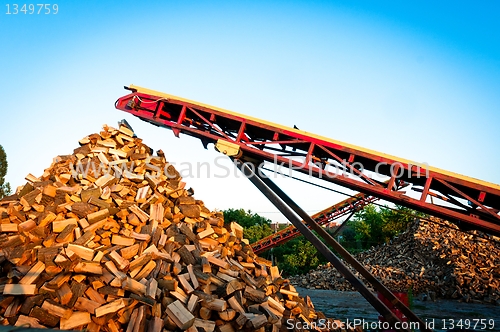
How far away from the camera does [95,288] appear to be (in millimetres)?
4254

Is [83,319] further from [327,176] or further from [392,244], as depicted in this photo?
[392,244]

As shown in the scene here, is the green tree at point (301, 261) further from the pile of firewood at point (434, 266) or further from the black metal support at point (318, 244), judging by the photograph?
the black metal support at point (318, 244)

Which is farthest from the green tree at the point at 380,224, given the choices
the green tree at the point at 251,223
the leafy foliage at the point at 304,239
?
the green tree at the point at 251,223

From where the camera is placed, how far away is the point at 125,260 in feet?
15.3

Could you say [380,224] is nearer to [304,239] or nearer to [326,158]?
[304,239]

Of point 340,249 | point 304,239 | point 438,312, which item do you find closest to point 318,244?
point 340,249

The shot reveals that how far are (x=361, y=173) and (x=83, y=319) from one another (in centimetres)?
459

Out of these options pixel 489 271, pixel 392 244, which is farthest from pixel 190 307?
pixel 392 244

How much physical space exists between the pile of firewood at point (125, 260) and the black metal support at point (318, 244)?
1040 mm

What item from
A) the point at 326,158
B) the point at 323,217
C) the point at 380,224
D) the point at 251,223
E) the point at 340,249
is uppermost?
the point at 326,158

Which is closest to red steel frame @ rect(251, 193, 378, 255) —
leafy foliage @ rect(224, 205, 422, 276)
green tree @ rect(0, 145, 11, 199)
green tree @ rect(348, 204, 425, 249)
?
leafy foliage @ rect(224, 205, 422, 276)

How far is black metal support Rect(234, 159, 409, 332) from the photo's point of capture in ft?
14.7

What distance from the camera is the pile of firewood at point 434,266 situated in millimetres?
13891

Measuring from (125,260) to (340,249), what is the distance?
3.31m
